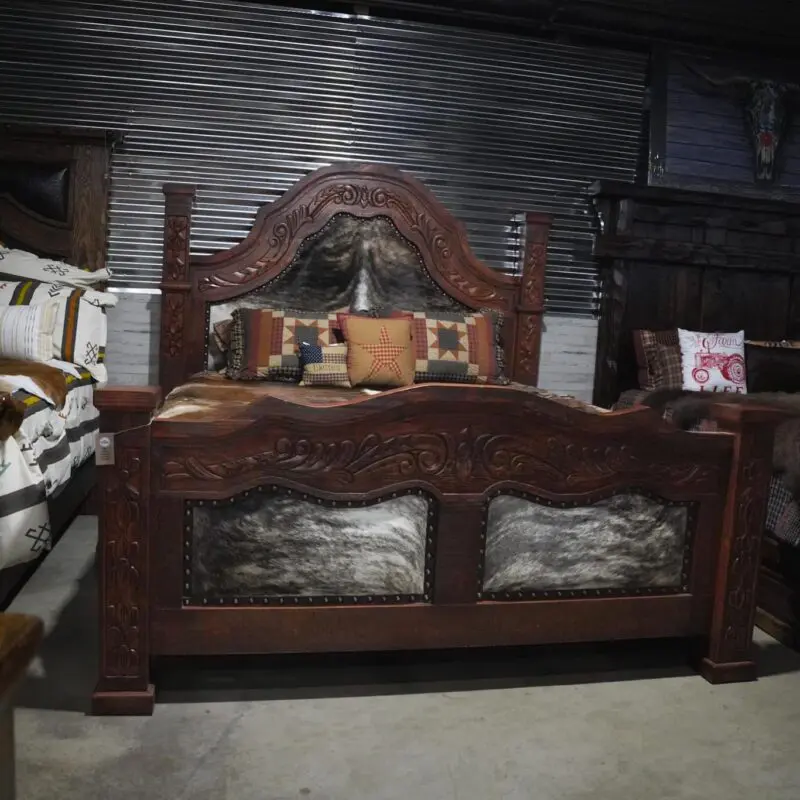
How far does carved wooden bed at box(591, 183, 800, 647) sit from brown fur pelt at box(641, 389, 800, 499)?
518 mm

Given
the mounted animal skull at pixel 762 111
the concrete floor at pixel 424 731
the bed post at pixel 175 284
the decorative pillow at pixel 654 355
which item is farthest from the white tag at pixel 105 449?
the mounted animal skull at pixel 762 111

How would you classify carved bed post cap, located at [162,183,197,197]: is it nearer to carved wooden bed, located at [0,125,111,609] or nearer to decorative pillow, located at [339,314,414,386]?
carved wooden bed, located at [0,125,111,609]

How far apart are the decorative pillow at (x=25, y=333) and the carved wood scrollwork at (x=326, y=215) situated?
0.73 m

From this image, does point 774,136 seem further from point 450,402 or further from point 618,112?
point 450,402

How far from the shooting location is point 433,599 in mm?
1869

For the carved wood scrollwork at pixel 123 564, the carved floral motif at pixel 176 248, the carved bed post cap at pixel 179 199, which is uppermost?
the carved bed post cap at pixel 179 199

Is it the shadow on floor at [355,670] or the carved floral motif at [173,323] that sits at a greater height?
the carved floral motif at [173,323]

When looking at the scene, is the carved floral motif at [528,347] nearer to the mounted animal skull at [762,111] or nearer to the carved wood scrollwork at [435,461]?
the mounted animal skull at [762,111]

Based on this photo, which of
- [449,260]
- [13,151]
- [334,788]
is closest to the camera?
[334,788]

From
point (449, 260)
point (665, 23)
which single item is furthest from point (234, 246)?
point (665, 23)

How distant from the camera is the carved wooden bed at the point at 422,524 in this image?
1.73 metres

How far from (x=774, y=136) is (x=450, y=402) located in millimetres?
3169

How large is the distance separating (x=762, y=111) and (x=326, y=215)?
2387 millimetres

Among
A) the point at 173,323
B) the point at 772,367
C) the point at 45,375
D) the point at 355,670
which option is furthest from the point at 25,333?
the point at 772,367
